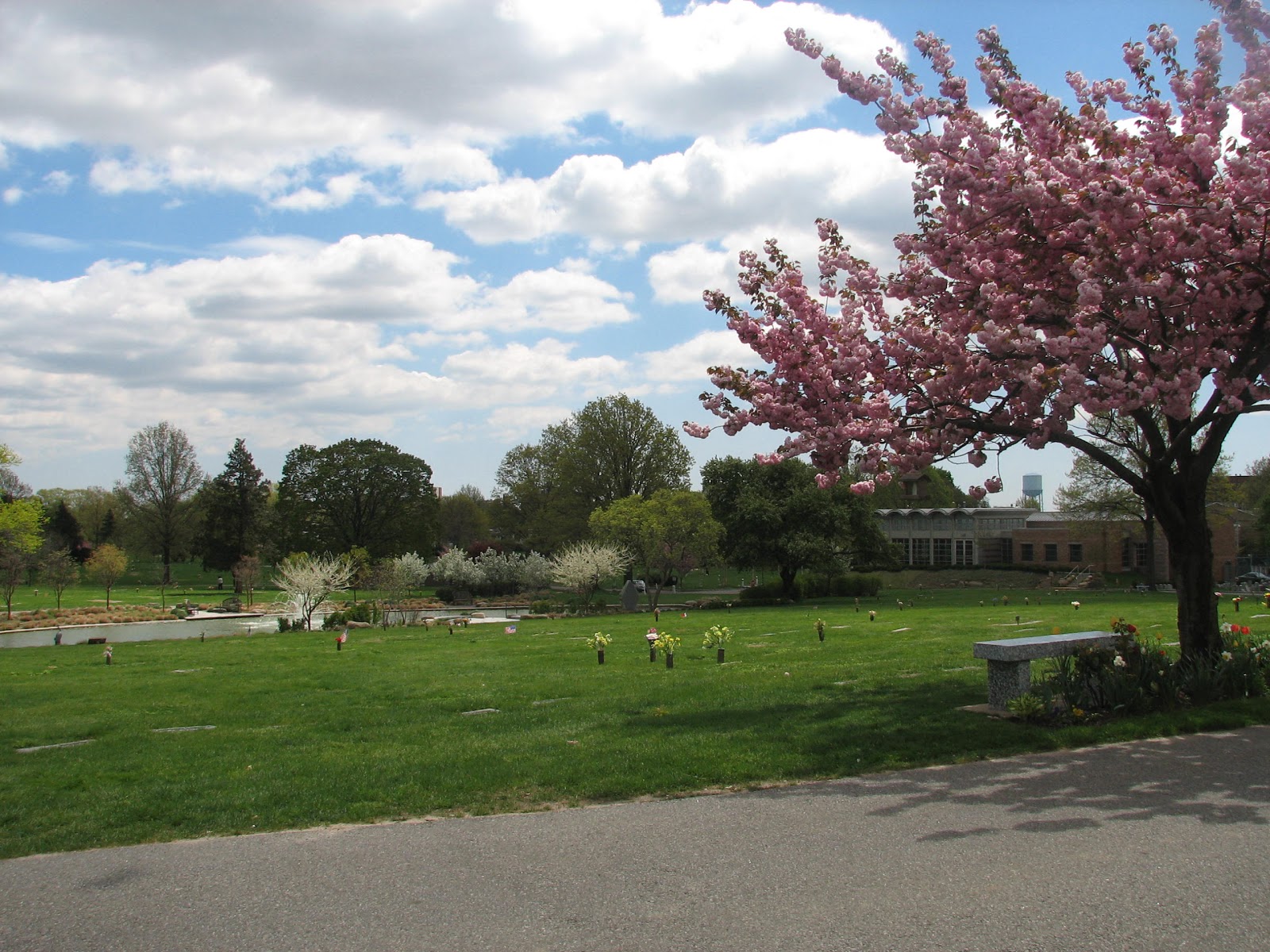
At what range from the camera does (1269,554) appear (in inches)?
2682

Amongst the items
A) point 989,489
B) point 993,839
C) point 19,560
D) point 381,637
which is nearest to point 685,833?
point 993,839

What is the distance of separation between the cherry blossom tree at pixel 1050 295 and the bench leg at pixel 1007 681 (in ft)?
8.59

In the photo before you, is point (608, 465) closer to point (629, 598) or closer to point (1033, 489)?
point (629, 598)

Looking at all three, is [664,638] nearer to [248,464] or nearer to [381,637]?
[381,637]

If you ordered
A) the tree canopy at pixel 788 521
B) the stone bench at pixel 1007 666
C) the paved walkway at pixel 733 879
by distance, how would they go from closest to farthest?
the paved walkway at pixel 733 879, the stone bench at pixel 1007 666, the tree canopy at pixel 788 521

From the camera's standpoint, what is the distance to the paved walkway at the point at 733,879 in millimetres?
4531

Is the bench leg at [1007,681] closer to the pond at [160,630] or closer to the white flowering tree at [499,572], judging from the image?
the pond at [160,630]

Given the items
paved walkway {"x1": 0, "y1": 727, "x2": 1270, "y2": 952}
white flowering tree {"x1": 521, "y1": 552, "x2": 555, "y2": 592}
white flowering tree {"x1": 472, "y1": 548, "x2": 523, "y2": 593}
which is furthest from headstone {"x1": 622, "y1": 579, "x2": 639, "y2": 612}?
paved walkway {"x1": 0, "y1": 727, "x2": 1270, "y2": 952}

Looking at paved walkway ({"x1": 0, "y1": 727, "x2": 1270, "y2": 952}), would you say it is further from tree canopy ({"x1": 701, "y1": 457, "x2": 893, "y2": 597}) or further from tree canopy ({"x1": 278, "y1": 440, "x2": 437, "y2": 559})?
tree canopy ({"x1": 278, "y1": 440, "x2": 437, "y2": 559})

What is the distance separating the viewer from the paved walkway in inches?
178

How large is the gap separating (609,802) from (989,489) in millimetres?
7479

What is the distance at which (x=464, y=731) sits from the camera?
1035cm

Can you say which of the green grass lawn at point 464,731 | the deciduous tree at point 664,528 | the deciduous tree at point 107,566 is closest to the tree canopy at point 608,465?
the deciduous tree at point 664,528

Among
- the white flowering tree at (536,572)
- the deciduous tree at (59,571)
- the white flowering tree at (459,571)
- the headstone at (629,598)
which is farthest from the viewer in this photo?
the white flowering tree at (459,571)
